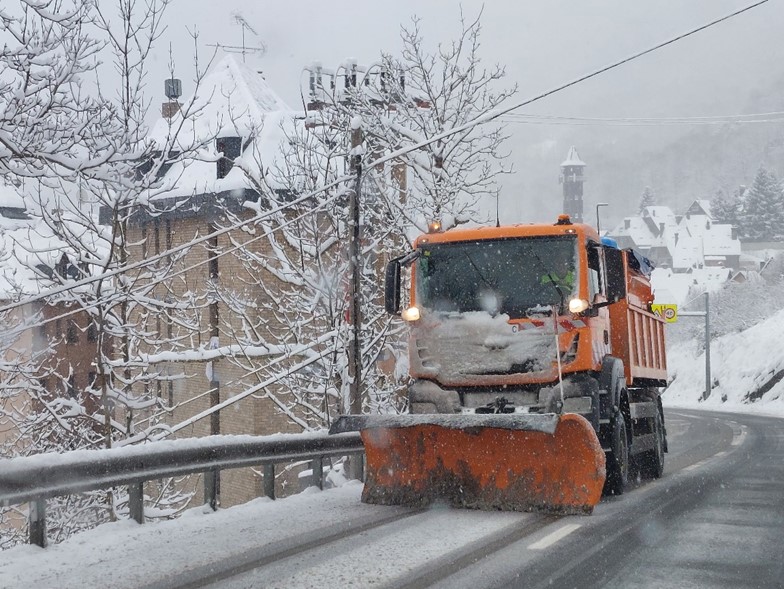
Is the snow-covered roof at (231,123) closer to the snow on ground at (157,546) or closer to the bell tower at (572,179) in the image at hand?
the snow on ground at (157,546)

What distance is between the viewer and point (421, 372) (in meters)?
10.1

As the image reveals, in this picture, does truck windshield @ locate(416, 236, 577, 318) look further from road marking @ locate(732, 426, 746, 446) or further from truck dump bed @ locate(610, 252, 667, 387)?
road marking @ locate(732, 426, 746, 446)

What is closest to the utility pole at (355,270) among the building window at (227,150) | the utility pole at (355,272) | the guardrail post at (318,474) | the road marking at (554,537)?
the utility pole at (355,272)

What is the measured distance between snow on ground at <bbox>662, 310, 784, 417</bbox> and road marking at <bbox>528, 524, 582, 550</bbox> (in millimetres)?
35826

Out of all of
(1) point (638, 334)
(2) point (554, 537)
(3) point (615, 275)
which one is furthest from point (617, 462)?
(2) point (554, 537)

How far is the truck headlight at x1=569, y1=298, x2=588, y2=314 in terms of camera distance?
387 inches

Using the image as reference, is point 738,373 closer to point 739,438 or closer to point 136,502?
point 739,438

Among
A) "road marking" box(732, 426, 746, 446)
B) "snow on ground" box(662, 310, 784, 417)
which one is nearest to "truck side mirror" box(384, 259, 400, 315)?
"road marking" box(732, 426, 746, 446)

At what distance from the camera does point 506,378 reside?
31.8ft

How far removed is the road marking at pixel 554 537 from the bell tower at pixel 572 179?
17638 centimetres

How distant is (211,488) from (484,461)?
2.44m

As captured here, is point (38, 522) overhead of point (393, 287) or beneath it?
beneath

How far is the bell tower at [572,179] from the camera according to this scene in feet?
600

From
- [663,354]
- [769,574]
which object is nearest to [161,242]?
[663,354]
